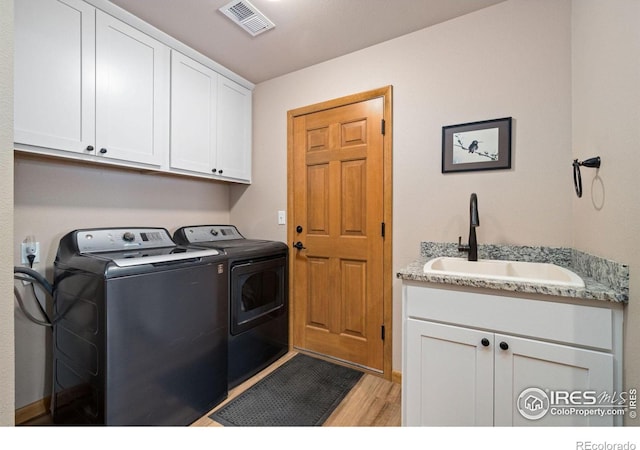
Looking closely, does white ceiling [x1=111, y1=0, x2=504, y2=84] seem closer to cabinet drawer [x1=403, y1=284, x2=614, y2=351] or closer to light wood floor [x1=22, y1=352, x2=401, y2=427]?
cabinet drawer [x1=403, y1=284, x2=614, y2=351]

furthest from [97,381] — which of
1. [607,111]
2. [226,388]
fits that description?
[607,111]

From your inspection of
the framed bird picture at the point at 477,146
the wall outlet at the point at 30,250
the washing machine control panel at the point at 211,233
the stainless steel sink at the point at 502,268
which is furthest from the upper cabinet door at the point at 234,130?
the stainless steel sink at the point at 502,268

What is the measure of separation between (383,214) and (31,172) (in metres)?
2.18

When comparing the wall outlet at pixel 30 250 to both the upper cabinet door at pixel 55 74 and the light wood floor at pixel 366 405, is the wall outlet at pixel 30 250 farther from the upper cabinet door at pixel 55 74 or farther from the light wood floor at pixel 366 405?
the light wood floor at pixel 366 405

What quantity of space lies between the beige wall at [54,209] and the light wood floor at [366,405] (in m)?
1.02

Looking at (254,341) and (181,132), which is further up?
(181,132)

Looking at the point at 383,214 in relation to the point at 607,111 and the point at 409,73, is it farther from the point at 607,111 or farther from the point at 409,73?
the point at 607,111

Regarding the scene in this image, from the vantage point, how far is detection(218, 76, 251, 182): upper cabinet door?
2.37 m

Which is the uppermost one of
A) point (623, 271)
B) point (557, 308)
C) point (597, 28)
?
point (597, 28)

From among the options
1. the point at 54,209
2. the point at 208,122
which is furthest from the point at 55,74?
the point at 208,122

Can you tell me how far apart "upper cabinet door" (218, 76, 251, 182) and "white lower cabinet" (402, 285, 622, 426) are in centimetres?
185

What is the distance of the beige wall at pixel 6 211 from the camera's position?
848 mm

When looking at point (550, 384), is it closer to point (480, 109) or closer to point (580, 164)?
point (580, 164)
